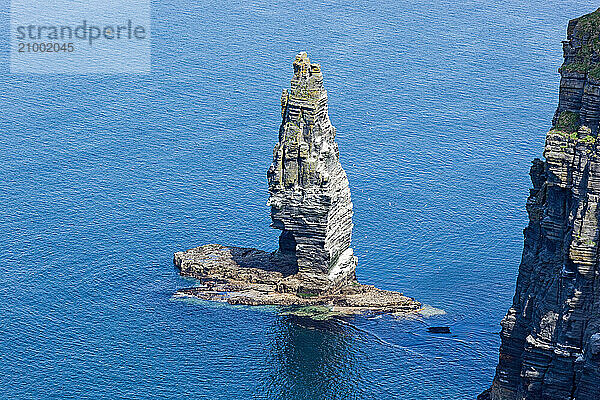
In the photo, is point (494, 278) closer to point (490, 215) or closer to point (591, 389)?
point (490, 215)

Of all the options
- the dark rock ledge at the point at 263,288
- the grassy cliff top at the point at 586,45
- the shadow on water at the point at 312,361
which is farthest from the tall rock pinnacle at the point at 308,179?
the grassy cliff top at the point at 586,45

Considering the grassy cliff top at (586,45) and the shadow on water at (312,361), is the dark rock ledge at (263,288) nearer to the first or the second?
the shadow on water at (312,361)

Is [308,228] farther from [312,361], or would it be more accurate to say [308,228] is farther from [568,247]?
[568,247]

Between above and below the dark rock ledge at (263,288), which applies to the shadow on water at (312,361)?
below

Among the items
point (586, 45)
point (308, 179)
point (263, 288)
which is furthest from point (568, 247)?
point (263, 288)

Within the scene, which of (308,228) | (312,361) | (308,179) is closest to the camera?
(312,361)

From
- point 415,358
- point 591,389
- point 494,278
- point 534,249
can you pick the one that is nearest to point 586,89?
point 534,249

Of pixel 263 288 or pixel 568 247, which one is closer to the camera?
pixel 568 247
